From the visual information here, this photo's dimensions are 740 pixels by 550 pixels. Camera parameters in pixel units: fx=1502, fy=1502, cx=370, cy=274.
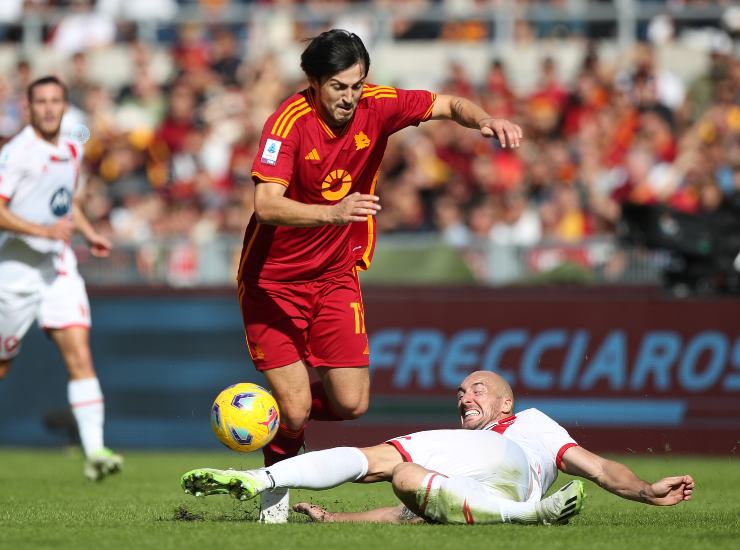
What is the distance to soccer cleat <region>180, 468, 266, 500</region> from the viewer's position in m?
7.01

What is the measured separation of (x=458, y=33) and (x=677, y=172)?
4.33m

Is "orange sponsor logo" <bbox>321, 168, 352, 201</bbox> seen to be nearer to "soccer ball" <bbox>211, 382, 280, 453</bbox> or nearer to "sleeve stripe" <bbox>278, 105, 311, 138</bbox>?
"sleeve stripe" <bbox>278, 105, 311, 138</bbox>

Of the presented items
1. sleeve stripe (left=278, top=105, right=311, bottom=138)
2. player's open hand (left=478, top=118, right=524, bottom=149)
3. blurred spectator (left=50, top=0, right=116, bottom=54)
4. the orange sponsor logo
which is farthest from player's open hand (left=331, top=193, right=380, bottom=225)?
blurred spectator (left=50, top=0, right=116, bottom=54)

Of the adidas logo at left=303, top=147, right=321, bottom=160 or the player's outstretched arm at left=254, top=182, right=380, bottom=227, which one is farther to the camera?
the adidas logo at left=303, top=147, right=321, bottom=160

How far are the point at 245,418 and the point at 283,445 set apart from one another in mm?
739

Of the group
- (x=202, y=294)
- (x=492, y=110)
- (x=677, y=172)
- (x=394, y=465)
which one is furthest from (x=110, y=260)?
(x=394, y=465)

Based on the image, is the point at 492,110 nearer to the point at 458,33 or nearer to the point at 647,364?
the point at 458,33

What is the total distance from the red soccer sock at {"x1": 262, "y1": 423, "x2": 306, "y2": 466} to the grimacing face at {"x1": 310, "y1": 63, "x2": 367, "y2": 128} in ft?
5.92

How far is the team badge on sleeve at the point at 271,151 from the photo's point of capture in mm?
7828

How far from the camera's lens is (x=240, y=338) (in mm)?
14656

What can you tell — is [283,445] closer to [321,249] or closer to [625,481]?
[321,249]

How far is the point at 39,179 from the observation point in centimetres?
1109

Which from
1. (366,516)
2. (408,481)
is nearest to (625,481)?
(408,481)

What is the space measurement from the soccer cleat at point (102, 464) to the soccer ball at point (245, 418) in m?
3.21
